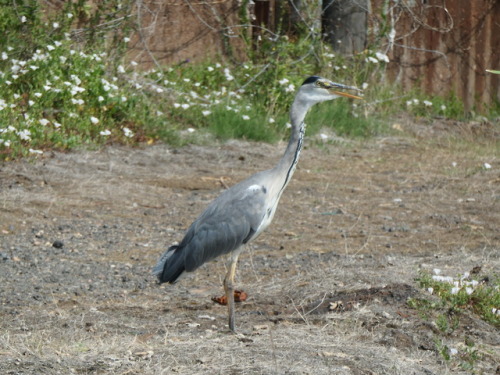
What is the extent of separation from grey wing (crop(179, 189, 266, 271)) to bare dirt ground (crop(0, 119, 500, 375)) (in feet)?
1.10

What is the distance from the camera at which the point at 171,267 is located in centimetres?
491

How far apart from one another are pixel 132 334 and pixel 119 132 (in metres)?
4.86

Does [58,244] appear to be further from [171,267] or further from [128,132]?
[128,132]

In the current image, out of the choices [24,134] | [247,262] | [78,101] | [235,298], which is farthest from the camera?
[78,101]

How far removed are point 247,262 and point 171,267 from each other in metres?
1.23

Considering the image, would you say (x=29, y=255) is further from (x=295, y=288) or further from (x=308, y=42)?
(x=308, y=42)

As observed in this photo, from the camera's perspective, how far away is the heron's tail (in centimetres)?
490

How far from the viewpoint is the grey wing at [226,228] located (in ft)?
16.0

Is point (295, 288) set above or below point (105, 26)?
below

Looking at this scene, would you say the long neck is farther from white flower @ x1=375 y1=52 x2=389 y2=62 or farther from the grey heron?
white flower @ x1=375 y1=52 x2=389 y2=62

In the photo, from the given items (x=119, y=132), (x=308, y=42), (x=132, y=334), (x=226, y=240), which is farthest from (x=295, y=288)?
(x=308, y=42)

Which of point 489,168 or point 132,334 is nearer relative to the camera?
point 132,334

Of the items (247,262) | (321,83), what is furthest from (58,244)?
(321,83)

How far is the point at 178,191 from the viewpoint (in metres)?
7.92
